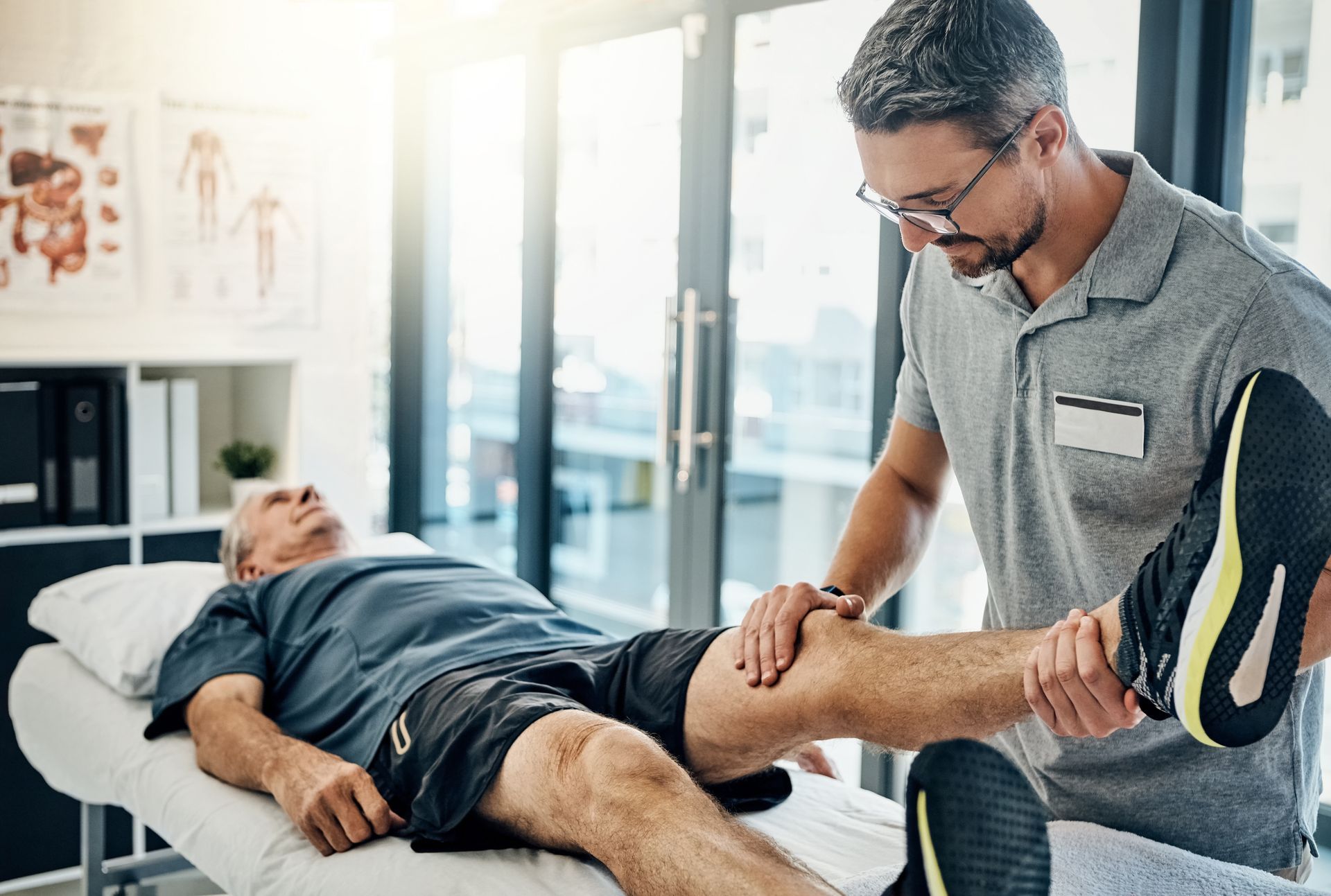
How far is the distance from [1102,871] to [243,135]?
8.92 feet

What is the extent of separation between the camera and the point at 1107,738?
4.79 feet

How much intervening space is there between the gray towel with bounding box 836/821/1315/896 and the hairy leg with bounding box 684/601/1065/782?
0.18 m

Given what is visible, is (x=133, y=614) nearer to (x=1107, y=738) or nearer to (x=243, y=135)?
(x=243, y=135)

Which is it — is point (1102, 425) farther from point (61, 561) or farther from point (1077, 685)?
point (61, 561)

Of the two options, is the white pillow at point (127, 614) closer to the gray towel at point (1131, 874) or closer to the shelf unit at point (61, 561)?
the shelf unit at point (61, 561)

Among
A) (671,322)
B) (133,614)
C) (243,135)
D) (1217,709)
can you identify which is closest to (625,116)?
(671,322)

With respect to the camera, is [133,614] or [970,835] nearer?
[970,835]

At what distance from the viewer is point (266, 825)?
1627mm

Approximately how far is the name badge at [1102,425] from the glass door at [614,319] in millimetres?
1754

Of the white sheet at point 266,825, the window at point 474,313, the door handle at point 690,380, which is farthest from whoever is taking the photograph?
the window at point 474,313

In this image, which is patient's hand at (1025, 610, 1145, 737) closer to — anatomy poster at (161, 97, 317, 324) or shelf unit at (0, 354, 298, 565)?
shelf unit at (0, 354, 298, 565)

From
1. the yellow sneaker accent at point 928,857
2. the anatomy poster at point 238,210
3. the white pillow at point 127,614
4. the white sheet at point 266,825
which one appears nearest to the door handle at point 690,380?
the white pillow at point 127,614

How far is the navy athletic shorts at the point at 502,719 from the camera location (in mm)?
1528

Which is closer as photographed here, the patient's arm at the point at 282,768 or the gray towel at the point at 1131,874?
the gray towel at the point at 1131,874
